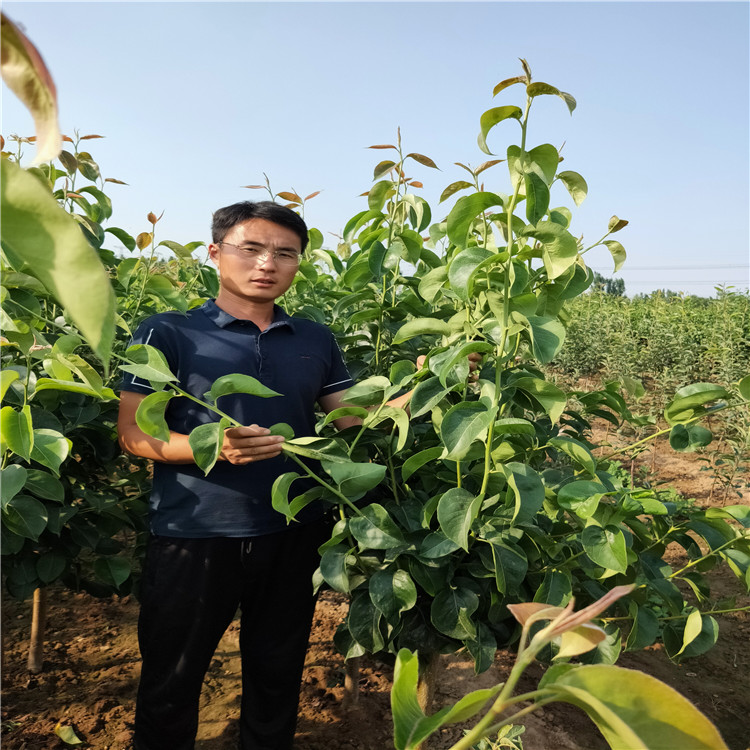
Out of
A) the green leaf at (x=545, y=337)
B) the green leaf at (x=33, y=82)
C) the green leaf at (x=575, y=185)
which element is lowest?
the green leaf at (x=33, y=82)

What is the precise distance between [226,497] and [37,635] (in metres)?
1.33

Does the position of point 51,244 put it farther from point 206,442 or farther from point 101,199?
point 101,199

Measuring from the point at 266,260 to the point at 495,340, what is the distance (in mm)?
876

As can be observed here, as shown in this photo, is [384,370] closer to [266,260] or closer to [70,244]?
[266,260]

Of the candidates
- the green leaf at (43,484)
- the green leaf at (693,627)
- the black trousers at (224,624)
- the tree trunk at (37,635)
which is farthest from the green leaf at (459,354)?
the tree trunk at (37,635)

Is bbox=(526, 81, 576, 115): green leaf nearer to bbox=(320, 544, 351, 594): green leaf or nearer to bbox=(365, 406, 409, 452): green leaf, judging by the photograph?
bbox=(365, 406, 409, 452): green leaf

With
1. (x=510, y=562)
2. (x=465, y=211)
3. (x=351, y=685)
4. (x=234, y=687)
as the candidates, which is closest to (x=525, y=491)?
(x=510, y=562)

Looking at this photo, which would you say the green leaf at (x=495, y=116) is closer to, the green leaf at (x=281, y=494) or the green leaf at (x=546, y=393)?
the green leaf at (x=546, y=393)

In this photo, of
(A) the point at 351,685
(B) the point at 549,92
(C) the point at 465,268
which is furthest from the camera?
(A) the point at 351,685

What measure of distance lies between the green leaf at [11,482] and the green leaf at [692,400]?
4.57ft

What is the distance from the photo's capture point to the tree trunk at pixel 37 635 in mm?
2533

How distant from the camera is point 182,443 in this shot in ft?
5.61

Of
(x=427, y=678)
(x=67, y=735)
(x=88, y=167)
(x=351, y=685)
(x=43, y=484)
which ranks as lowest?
(x=67, y=735)

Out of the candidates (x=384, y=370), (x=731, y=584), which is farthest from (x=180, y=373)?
(x=731, y=584)
